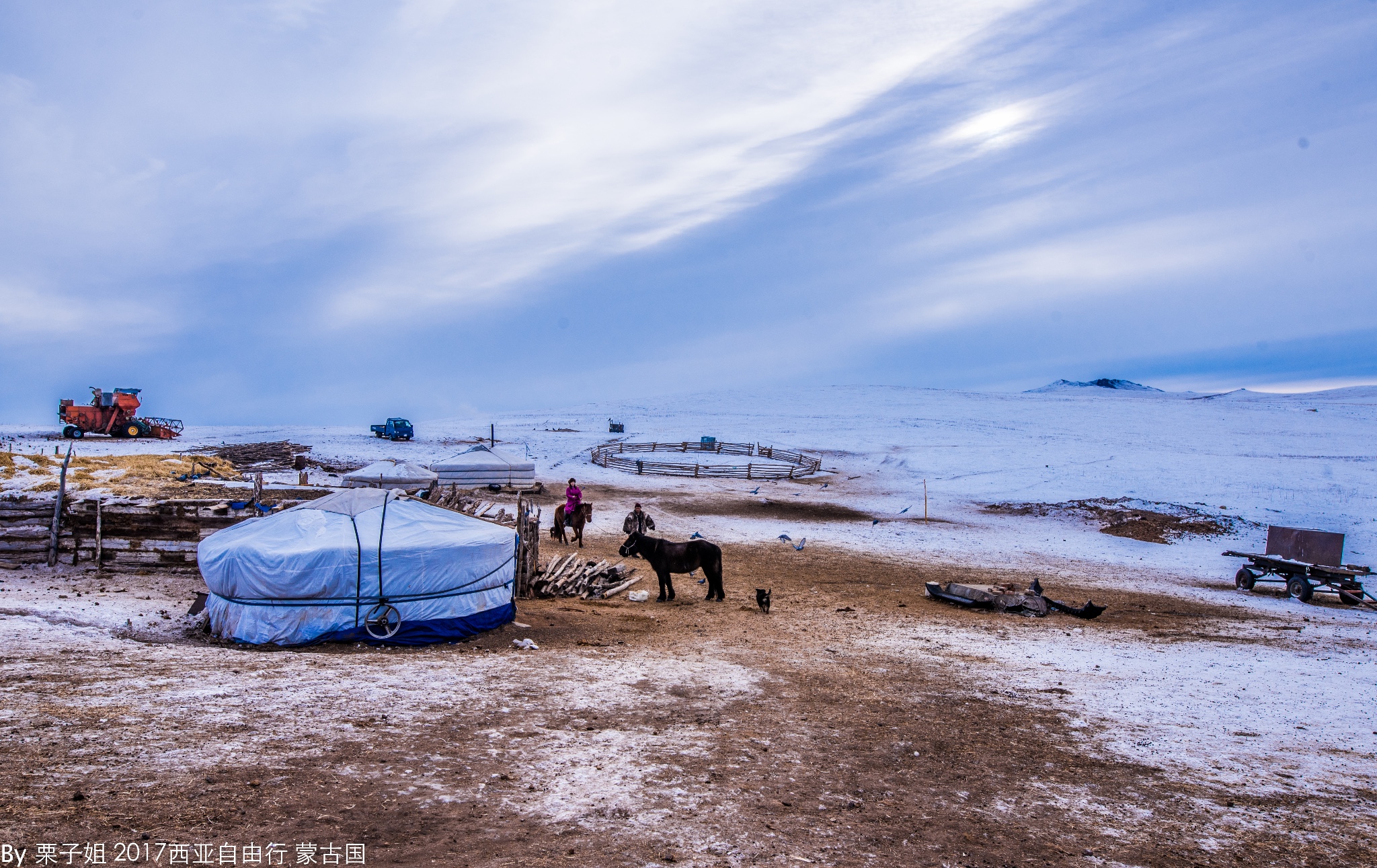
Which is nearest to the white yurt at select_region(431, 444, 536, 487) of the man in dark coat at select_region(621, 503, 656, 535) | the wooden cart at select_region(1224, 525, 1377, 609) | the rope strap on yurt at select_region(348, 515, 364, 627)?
the man in dark coat at select_region(621, 503, 656, 535)

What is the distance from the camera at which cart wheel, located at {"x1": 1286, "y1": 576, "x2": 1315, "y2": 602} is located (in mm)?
17469

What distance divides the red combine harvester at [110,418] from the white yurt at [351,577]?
4823 cm

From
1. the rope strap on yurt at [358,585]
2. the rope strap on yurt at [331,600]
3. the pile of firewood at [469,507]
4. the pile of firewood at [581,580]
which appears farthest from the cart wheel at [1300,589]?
the rope strap on yurt at [358,585]

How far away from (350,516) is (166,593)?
455 centimetres

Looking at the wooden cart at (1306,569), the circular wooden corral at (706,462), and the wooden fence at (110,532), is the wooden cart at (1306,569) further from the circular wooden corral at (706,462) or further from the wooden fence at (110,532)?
the circular wooden corral at (706,462)

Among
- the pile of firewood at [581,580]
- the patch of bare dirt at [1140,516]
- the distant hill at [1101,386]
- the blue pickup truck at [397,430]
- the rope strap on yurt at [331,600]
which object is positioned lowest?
the pile of firewood at [581,580]

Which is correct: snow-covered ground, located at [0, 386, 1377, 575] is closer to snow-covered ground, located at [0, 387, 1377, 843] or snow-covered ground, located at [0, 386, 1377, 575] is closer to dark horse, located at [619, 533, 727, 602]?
snow-covered ground, located at [0, 387, 1377, 843]

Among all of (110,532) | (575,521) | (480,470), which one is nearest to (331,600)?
(110,532)

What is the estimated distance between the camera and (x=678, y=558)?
14938 millimetres

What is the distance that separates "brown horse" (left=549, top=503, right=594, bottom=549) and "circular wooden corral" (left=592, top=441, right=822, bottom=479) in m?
19.9

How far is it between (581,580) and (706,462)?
3140 centimetres

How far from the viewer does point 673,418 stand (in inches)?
3115

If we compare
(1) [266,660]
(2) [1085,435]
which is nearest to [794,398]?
(2) [1085,435]

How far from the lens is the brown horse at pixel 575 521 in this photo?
2041cm
